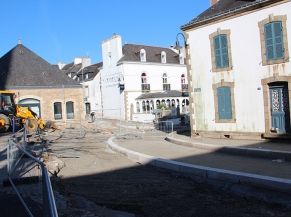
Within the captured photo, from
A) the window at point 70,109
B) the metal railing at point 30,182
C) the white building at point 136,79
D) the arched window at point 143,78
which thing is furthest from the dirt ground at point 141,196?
the arched window at point 143,78

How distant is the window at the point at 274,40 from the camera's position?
52.9ft

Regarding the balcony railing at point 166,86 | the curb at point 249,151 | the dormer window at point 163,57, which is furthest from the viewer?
the dormer window at point 163,57

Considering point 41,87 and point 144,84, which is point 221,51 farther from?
point 144,84

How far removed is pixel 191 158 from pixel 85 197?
5.51 m

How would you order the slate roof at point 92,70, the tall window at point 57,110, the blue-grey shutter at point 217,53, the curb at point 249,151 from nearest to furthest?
the curb at point 249,151
the blue-grey shutter at point 217,53
the tall window at point 57,110
the slate roof at point 92,70

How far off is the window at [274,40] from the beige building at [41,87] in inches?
853

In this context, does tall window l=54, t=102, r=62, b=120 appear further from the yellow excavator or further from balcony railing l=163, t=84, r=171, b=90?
balcony railing l=163, t=84, r=171, b=90

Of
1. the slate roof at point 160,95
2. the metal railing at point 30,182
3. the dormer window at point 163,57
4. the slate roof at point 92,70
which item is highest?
the dormer window at point 163,57

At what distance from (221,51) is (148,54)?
104 ft

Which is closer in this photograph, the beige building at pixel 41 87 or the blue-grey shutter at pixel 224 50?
the blue-grey shutter at pixel 224 50

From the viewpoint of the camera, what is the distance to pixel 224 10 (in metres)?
18.6

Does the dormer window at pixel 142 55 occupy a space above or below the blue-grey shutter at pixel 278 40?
above

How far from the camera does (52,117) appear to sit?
119 ft

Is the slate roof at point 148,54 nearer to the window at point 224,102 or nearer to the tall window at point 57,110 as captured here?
the tall window at point 57,110
